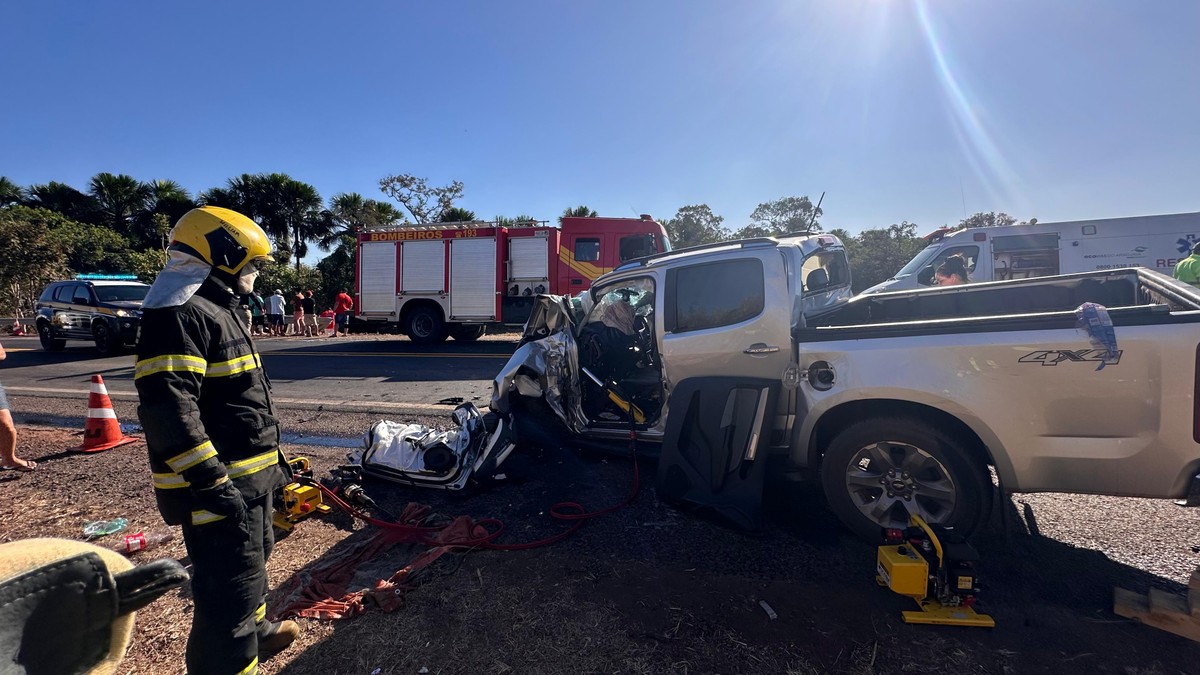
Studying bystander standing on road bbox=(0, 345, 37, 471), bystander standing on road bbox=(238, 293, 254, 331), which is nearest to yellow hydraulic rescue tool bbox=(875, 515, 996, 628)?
bystander standing on road bbox=(238, 293, 254, 331)

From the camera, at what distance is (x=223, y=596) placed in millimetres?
2008

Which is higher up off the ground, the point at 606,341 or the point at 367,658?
the point at 606,341

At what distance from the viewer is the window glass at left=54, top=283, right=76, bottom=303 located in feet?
43.2

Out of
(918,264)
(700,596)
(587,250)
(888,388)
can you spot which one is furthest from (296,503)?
(918,264)

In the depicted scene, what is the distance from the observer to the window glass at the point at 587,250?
13.4 m

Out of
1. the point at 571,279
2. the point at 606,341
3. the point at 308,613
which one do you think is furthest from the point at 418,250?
the point at 308,613

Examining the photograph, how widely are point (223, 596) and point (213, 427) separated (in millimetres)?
603

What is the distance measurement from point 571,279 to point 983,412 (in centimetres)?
1108

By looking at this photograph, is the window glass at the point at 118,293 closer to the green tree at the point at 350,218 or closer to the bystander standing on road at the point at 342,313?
the bystander standing on road at the point at 342,313

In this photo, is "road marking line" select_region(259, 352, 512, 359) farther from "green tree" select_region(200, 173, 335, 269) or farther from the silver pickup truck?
"green tree" select_region(200, 173, 335, 269)

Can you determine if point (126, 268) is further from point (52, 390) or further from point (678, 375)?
point (678, 375)

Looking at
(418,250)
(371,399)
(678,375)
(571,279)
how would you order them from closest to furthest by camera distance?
1. (678,375)
2. (371,399)
3. (571,279)
4. (418,250)

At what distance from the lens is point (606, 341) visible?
Result: 17.0ft

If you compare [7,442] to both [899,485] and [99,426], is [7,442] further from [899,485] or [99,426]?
[899,485]
